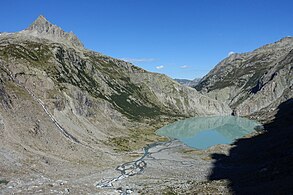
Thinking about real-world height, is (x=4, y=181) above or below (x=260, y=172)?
above

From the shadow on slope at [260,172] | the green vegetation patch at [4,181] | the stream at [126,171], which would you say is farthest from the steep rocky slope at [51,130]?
the shadow on slope at [260,172]

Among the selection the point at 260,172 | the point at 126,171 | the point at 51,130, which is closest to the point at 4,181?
the point at 126,171

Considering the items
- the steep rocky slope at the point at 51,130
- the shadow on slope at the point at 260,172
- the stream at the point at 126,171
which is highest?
the steep rocky slope at the point at 51,130

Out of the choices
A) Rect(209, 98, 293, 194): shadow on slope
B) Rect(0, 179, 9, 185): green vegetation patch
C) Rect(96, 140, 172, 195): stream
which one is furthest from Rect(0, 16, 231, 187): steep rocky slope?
Rect(209, 98, 293, 194): shadow on slope

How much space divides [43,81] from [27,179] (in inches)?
3598

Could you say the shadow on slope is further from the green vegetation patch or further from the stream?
the green vegetation patch

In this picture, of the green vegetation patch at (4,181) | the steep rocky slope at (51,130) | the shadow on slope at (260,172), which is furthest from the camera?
the steep rocky slope at (51,130)

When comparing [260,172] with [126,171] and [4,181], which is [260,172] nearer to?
[126,171]

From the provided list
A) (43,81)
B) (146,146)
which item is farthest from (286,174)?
(43,81)

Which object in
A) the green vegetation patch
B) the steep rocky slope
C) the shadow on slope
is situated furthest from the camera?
the steep rocky slope

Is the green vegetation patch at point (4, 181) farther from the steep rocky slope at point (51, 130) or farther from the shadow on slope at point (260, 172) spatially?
the shadow on slope at point (260, 172)

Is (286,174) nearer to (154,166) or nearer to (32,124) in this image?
(154,166)

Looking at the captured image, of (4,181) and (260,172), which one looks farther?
(260,172)

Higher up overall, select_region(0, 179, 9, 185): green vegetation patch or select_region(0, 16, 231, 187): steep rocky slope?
select_region(0, 16, 231, 187): steep rocky slope
